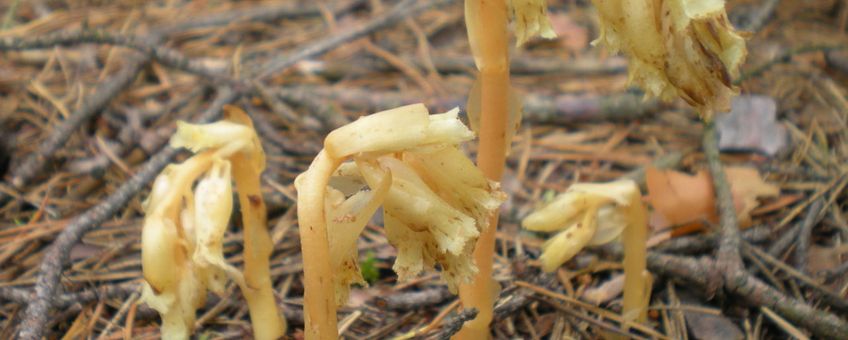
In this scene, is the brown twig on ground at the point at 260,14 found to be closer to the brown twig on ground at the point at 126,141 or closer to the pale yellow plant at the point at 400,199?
the brown twig on ground at the point at 126,141

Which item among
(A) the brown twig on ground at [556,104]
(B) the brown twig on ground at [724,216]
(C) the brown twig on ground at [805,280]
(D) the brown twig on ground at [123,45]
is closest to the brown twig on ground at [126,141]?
(D) the brown twig on ground at [123,45]

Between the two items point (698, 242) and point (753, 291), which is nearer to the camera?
point (753, 291)

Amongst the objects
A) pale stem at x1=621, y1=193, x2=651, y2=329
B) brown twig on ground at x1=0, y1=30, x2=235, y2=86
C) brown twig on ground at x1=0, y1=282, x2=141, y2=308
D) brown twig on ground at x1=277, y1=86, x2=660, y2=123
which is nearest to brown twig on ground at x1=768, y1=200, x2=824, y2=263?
pale stem at x1=621, y1=193, x2=651, y2=329

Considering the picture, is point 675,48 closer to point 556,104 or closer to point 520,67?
point 556,104

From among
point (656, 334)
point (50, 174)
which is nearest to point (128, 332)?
point (50, 174)

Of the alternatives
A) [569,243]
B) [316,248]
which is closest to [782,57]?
[569,243]

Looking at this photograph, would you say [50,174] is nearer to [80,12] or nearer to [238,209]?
[238,209]
